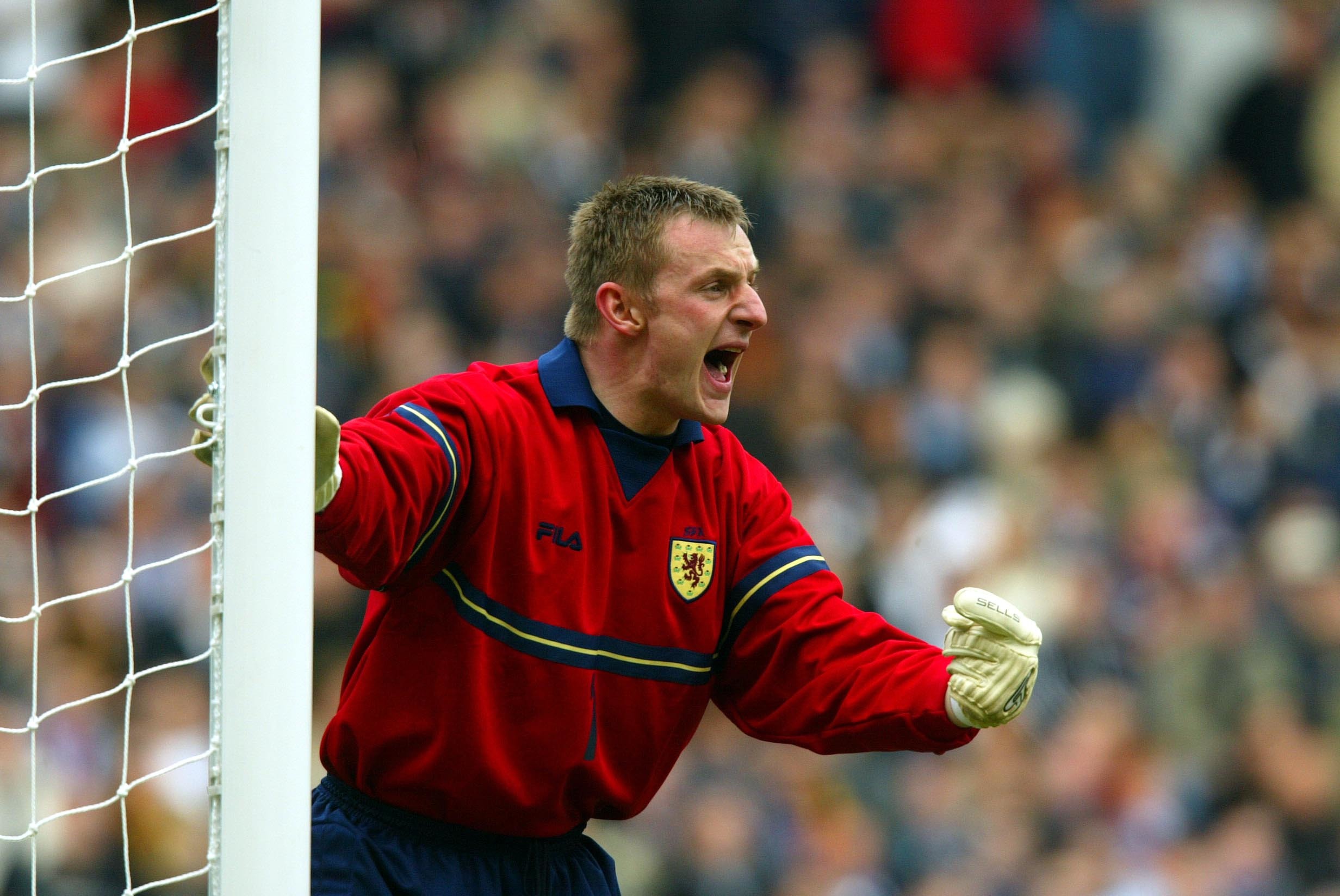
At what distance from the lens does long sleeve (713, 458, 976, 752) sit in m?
3.59

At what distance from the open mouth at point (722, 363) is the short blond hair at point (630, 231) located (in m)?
0.18

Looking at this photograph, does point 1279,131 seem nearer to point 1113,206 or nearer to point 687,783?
point 1113,206

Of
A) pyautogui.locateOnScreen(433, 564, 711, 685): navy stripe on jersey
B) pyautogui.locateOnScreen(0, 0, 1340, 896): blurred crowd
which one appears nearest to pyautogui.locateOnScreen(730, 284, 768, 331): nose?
pyautogui.locateOnScreen(433, 564, 711, 685): navy stripe on jersey

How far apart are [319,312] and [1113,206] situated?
4304 mm

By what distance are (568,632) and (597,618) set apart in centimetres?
8

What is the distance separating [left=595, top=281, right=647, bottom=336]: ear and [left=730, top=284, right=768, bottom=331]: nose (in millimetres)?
189

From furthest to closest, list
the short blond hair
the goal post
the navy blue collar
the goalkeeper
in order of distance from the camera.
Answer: the short blond hair
the navy blue collar
the goalkeeper
the goal post

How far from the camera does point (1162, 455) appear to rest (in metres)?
8.73

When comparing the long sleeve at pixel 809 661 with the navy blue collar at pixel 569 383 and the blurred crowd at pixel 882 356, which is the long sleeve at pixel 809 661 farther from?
the blurred crowd at pixel 882 356

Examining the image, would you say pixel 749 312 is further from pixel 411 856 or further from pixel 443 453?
pixel 411 856

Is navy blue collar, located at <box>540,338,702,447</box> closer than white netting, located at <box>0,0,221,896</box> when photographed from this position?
Yes

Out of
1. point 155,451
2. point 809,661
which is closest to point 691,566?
point 809,661

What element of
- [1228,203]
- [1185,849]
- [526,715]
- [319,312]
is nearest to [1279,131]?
[1228,203]

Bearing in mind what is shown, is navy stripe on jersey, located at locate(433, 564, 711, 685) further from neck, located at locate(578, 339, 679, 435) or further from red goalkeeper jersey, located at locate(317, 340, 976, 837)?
neck, located at locate(578, 339, 679, 435)
